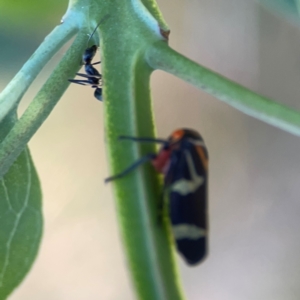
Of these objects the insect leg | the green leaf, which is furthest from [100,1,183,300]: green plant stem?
the green leaf

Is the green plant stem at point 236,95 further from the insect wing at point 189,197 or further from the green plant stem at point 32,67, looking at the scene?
the green plant stem at point 32,67

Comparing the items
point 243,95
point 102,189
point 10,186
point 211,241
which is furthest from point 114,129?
point 211,241

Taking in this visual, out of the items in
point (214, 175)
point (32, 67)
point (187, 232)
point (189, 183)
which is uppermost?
point (214, 175)

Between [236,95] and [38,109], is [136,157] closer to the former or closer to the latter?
[236,95]

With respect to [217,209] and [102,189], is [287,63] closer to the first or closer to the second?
[217,209]

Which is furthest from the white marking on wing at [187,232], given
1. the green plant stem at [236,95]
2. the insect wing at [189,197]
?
the green plant stem at [236,95]

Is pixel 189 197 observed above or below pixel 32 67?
below

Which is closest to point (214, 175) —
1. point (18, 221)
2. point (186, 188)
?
point (18, 221)

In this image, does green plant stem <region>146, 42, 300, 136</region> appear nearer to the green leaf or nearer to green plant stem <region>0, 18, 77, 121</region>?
green plant stem <region>0, 18, 77, 121</region>
